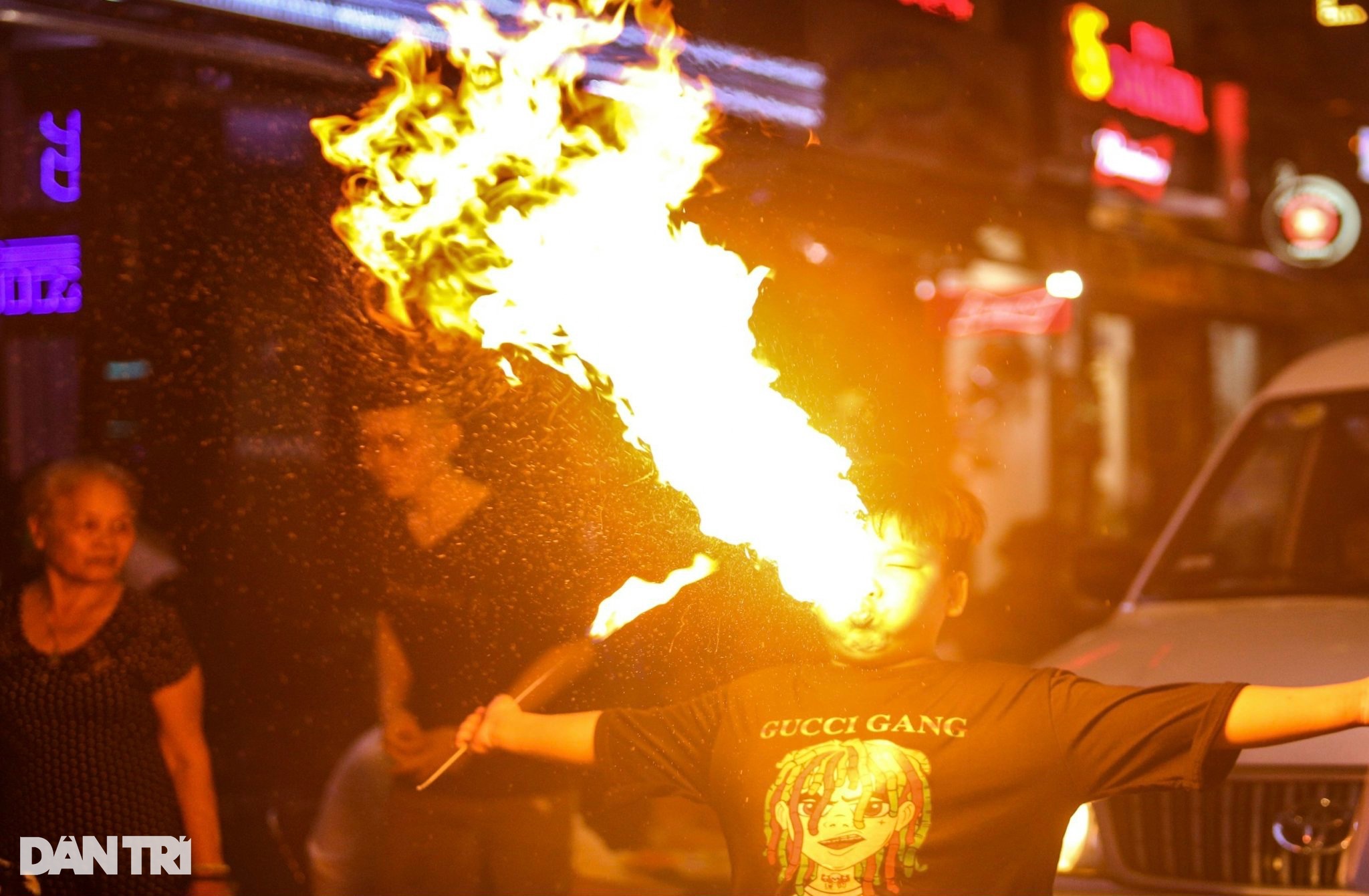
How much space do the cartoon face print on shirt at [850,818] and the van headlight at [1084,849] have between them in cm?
161

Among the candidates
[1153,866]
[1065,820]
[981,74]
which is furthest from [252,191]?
Answer: [981,74]

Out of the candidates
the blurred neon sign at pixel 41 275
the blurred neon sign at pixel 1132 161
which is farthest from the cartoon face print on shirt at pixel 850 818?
the blurred neon sign at pixel 1132 161

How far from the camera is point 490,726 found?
3207mm

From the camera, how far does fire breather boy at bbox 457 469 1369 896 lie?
2.82 meters

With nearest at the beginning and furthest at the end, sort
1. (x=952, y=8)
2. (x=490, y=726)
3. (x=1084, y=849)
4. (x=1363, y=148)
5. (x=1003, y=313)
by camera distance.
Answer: (x=490, y=726), (x=1084, y=849), (x=1003, y=313), (x=952, y=8), (x=1363, y=148)

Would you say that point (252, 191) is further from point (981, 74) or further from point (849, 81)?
point (981, 74)

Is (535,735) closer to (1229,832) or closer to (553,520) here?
(553,520)

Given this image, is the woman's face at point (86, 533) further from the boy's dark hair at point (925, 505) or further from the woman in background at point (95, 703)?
the boy's dark hair at point (925, 505)

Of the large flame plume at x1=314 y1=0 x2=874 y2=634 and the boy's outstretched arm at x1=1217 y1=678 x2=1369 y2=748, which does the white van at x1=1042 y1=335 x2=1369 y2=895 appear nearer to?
the boy's outstretched arm at x1=1217 y1=678 x2=1369 y2=748

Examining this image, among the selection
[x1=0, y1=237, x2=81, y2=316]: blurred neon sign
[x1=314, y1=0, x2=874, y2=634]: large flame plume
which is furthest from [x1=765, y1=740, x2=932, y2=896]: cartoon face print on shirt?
[x1=0, y1=237, x2=81, y2=316]: blurred neon sign

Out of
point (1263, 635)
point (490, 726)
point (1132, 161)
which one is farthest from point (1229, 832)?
point (1132, 161)

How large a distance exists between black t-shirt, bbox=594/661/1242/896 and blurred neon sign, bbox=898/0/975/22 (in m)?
9.28

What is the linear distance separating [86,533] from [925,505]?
2174mm

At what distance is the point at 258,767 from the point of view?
23.8 feet
